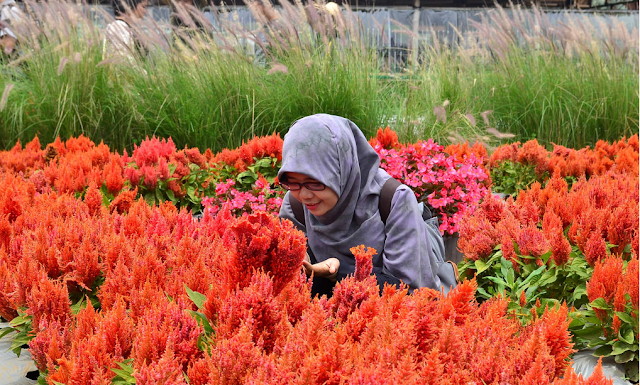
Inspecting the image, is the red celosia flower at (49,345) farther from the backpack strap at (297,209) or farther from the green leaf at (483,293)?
the green leaf at (483,293)

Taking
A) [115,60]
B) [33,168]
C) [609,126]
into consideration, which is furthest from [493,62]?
[33,168]

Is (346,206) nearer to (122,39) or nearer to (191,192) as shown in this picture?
(191,192)

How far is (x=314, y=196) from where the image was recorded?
2309mm

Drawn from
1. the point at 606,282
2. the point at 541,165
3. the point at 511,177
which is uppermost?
the point at 606,282

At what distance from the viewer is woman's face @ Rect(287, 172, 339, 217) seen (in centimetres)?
226

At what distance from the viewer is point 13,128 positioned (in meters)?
6.18

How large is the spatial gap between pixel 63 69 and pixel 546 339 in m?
6.05

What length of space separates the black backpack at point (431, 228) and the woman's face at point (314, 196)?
0.82 ft


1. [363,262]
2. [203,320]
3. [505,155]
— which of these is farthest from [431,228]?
[505,155]

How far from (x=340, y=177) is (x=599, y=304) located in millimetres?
1082

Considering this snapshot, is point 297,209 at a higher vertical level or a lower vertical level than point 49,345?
lower

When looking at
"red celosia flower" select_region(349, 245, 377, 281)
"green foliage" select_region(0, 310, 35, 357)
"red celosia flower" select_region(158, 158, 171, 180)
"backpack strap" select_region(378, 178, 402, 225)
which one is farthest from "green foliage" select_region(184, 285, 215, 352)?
"red celosia flower" select_region(158, 158, 171, 180)

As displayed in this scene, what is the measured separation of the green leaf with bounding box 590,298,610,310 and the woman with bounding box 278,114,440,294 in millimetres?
708

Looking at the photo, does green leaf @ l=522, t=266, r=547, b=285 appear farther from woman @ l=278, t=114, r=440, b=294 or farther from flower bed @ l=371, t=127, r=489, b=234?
flower bed @ l=371, t=127, r=489, b=234
